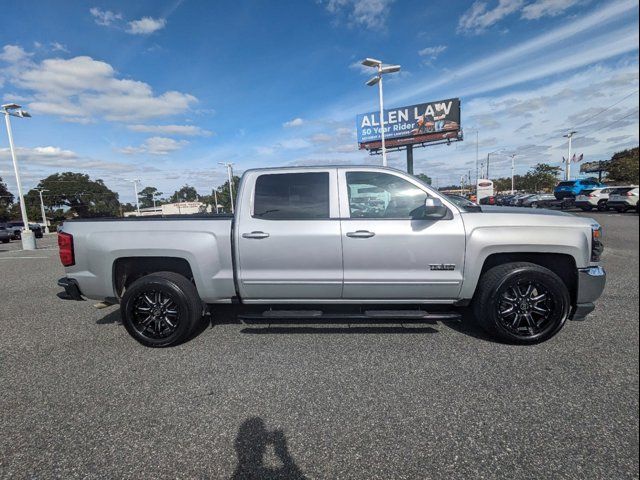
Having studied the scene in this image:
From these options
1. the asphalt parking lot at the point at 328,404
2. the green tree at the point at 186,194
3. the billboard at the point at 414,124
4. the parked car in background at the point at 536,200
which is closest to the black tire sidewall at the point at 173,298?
the asphalt parking lot at the point at 328,404

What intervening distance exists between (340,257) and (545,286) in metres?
2.09

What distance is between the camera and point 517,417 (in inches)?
97.3

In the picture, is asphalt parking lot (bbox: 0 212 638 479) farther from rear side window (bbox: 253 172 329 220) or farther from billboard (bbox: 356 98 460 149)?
billboard (bbox: 356 98 460 149)

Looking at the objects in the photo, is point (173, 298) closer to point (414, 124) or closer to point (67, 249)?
point (67, 249)

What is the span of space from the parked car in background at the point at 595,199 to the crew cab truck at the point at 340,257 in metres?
22.4

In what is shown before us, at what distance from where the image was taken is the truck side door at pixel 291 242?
363 cm

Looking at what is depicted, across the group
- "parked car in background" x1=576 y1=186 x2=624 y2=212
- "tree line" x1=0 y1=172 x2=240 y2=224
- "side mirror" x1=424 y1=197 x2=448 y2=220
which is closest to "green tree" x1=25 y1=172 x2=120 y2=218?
"tree line" x1=0 y1=172 x2=240 y2=224

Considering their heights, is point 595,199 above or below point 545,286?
above

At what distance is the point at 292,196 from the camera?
385 centimetres

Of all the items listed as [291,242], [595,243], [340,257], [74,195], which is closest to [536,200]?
[595,243]

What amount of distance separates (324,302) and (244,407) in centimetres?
142

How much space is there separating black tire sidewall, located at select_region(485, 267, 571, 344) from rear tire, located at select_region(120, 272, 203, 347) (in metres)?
3.12

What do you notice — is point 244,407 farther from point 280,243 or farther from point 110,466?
point 280,243

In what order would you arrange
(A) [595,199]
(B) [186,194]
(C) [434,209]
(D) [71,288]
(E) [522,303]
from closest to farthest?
(C) [434,209]
(E) [522,303]
(D) [71,288]
(A) [595,199]
(B) [186,194]
